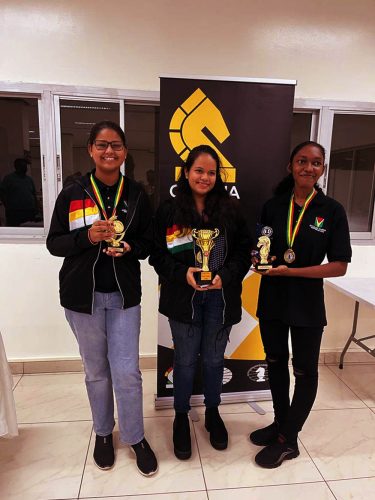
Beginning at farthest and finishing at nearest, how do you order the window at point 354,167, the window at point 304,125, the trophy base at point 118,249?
the window at point 354,167 → the window at point 304,125 → the trophy base at point 118,249

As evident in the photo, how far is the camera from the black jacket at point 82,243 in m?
1.60

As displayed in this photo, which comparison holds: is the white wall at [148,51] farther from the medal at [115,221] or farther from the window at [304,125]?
the medal at [115,221]

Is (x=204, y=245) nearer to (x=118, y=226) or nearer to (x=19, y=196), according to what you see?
(x=118, y=226)

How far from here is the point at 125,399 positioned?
5.84ft

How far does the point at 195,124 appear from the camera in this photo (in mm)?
2062

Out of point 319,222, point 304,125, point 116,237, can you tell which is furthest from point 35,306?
point 304,125

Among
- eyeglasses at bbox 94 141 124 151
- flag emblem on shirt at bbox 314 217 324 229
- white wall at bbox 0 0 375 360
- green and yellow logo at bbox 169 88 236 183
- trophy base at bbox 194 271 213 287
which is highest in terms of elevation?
white wall at bbox 0 0 375 360

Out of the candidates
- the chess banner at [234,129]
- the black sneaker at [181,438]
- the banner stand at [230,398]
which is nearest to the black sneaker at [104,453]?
the black sneaker at [181,438]

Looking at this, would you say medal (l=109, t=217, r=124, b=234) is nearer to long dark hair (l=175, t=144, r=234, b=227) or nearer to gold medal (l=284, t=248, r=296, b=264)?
long dark hair (l=175, t=144, r=234, b=227)

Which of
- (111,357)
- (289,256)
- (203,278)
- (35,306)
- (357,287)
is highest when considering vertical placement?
(289,256)

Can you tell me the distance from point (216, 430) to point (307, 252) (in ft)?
3.76

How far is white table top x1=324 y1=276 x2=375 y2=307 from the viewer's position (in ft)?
7.91

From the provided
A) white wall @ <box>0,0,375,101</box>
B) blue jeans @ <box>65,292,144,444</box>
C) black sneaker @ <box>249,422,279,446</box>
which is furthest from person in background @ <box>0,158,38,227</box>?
black sneaker @ <box>249,422,279,446</box>

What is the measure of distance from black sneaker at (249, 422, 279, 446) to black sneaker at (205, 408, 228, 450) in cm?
18
